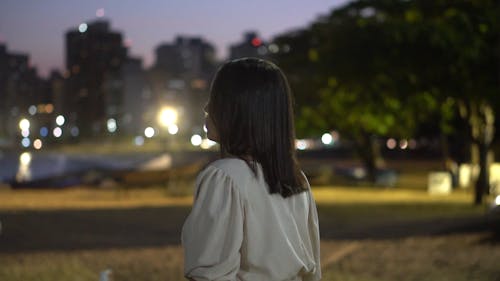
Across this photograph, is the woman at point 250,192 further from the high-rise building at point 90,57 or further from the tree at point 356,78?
the high-rise building at point 90,57

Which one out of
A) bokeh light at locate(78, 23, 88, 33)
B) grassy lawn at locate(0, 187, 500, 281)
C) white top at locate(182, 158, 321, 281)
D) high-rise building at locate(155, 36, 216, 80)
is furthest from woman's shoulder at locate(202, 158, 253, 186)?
high-rise building at locate(155, 36, 216, 80)

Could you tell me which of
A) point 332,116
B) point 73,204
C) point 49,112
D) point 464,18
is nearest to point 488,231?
point 464,18

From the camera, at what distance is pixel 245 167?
2.21 m

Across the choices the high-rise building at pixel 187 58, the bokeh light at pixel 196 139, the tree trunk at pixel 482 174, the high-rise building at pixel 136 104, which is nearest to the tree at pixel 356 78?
the tree trunk at pixel 482 174

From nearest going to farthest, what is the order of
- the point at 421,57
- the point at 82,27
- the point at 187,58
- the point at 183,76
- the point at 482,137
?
1. the point at 421,57
2. the point at 82,27
3. the point at 482,137
4. the point at 183,76
5. the point at 187,58

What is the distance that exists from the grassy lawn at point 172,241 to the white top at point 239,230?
6232 millimetres

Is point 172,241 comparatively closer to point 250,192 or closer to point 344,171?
point 250,192

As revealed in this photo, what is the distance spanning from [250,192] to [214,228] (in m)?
0.16

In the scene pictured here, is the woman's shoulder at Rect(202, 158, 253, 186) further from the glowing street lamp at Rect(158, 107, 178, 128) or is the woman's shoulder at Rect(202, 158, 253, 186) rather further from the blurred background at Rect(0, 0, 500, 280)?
the glowing street lamp at Rect(158, 107, 178, 128)

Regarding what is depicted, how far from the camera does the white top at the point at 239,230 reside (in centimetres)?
211

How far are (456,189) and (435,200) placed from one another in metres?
8.01

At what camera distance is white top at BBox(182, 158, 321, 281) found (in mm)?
2111

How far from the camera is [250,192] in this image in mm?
2184

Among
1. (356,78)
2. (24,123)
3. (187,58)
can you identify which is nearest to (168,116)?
(356,78)
